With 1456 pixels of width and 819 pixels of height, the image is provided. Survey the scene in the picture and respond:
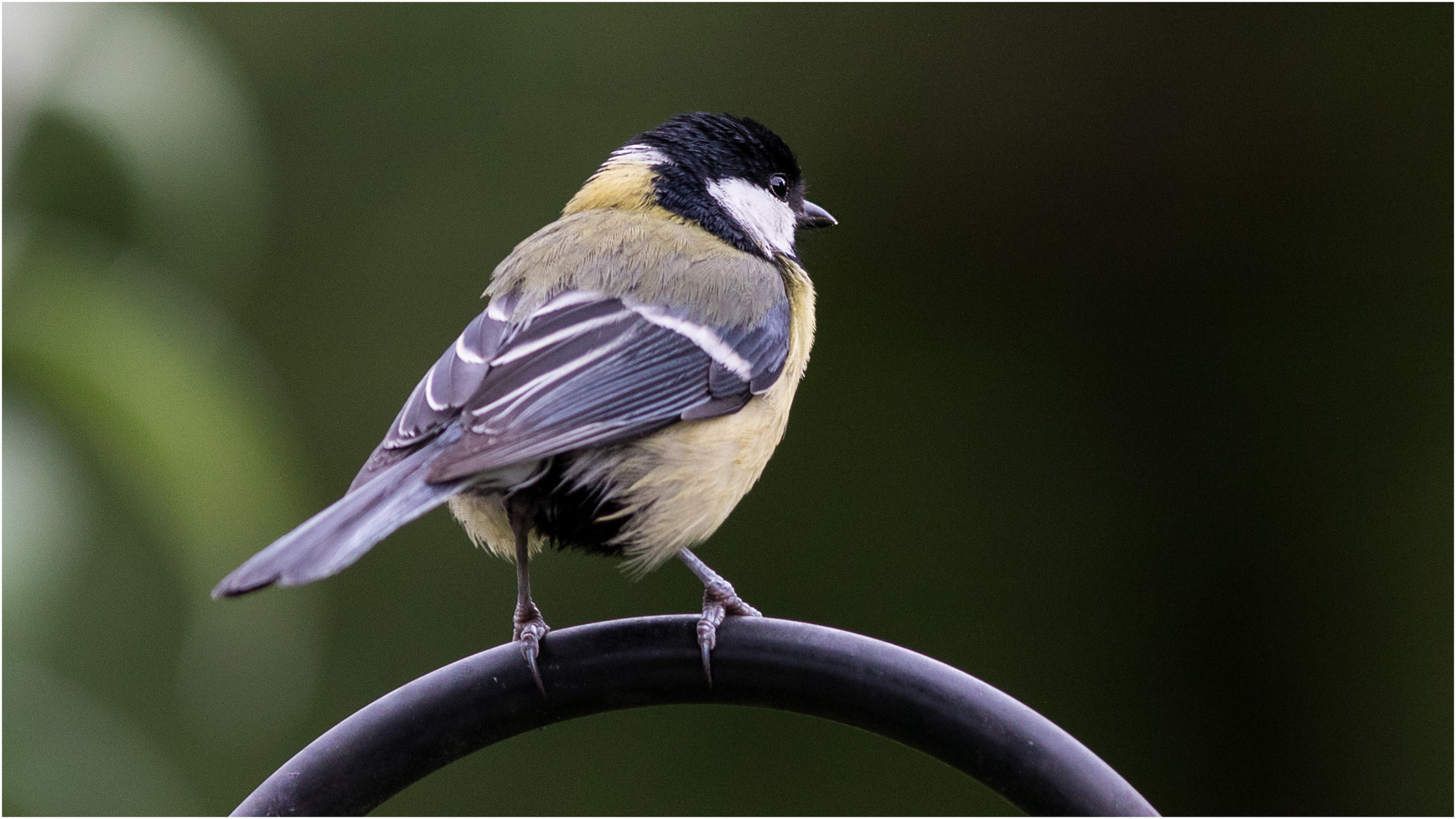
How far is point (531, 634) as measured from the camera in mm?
1291

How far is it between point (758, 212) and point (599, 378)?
67cm

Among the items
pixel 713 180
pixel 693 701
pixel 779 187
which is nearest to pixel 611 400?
pixel 693 701

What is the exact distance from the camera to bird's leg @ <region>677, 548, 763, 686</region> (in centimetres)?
125

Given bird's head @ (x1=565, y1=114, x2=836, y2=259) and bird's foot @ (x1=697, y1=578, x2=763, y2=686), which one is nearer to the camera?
bird's foot @ (x1=697, y1=578, x2=763, y2=686)

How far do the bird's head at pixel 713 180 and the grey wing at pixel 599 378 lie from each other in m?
0.25

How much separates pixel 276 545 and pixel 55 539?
555 mm

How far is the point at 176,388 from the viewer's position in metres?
1.48

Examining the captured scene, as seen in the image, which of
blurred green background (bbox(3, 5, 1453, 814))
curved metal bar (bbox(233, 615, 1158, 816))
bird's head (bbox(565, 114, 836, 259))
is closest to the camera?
curved metal bar (bbox(233, 615, 1158, 816))

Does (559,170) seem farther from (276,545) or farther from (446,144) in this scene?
(276,545)

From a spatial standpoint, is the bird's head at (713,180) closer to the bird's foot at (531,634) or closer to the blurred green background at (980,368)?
the bird's foot at (531,634)

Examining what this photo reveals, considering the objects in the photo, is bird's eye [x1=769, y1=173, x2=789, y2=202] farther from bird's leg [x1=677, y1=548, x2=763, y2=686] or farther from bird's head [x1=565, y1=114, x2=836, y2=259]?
bird's leg [x1=677, y1=548, x2=763, y2=686]

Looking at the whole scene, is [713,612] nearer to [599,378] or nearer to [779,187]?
[599,378]

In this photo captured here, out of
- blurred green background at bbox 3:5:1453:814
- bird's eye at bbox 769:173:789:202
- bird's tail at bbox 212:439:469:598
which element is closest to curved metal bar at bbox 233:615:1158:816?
bird's tail at bbox 212:439:469:598

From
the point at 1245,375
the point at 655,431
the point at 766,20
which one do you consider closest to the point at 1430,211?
the point at 1245,375
